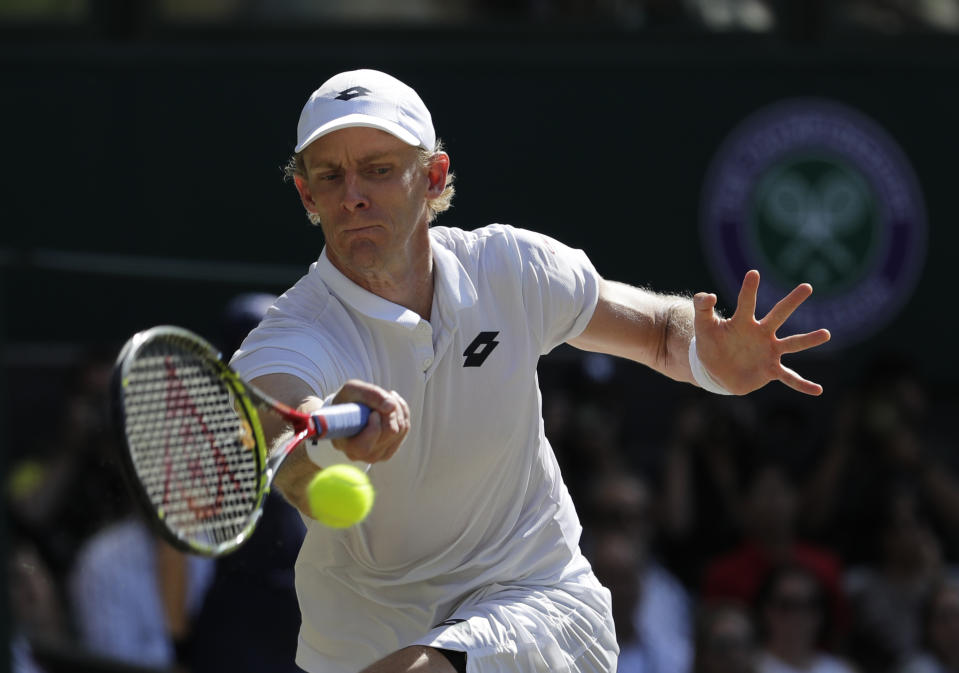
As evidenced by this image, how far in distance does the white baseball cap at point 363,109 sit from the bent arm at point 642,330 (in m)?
0.59

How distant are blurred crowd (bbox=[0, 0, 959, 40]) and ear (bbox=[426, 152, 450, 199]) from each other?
4.13 meters

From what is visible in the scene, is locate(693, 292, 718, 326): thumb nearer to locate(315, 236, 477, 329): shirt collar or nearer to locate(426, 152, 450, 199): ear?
locate(315, 236, 477, 329): shirt collar

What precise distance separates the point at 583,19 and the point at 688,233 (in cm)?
109

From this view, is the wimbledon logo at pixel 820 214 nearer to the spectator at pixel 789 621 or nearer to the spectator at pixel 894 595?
the spectator at pixel 894 595

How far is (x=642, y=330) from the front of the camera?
3768mm

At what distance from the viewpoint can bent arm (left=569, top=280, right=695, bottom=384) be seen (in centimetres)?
373

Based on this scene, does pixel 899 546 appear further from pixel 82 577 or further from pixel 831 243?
pixel 82 577

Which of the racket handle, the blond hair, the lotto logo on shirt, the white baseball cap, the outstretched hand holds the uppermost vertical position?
the white baseball cap

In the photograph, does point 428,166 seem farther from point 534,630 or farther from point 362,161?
point 534,630

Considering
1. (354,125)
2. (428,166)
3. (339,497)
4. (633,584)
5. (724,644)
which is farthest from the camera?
(633,584)

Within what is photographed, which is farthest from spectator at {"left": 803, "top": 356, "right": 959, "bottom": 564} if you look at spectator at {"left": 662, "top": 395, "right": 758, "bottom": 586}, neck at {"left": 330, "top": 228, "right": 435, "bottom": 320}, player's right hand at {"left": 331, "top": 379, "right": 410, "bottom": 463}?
player's right hand at {"left": 331, "top": 379, "right": 410, "bottom": 463}

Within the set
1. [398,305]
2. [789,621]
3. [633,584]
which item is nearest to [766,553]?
[789,621]

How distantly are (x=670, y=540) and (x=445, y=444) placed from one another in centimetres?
321

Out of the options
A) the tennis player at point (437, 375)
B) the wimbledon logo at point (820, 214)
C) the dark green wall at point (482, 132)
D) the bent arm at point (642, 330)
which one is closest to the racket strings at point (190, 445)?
the tennis player at point (437, 375)
